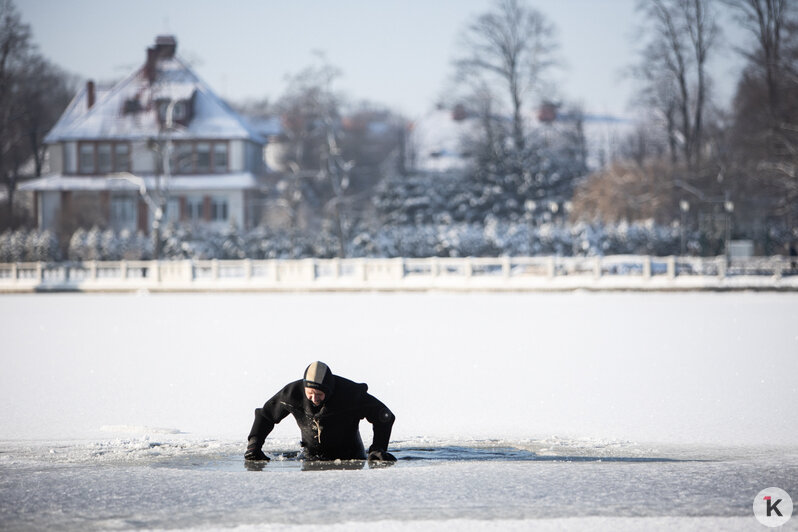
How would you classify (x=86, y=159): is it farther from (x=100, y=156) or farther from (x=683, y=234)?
(x=683, y=234)

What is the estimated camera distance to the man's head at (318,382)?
7.67 metres

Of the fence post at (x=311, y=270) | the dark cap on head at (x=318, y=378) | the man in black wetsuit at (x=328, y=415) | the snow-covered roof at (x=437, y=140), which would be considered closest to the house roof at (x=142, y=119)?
the fence post at (x=311, y=270)

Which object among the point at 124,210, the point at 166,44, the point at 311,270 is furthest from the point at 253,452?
the point at 166,44

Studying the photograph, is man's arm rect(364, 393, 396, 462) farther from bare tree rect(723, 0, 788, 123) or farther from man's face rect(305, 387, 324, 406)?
bare tree rect(723, 0, 788, 123)

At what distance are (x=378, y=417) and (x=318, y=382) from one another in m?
0.78

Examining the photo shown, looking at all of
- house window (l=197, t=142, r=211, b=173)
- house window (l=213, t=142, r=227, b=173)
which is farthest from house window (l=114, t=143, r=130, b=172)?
house window (l=213, t=142, r=227, b=173)

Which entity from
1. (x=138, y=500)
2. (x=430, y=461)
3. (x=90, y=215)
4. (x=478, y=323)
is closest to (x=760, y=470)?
(x=430, y=461)

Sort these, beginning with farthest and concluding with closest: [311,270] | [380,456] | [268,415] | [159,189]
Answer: [159,189] < [311,270] < [380,456] < [268,415]

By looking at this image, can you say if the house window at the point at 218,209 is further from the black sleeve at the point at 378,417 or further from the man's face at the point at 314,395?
the man's face at the point at 314,395

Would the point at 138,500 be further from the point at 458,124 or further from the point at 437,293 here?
the point at 458,124

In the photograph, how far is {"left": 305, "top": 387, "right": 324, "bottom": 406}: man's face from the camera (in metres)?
7.79

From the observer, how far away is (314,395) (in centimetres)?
785
